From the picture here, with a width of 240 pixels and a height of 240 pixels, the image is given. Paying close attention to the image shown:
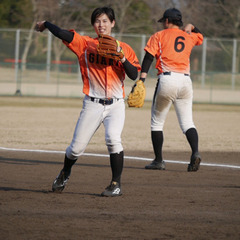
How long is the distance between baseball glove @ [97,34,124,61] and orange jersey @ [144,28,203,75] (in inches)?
81.4

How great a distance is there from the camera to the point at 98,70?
231 inches

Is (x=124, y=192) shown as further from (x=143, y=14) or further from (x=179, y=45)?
(x=143, y=14)

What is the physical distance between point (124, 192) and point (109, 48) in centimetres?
153

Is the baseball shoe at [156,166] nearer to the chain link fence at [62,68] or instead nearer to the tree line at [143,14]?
the chain link fence at [62,68]

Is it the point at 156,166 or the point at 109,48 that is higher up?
the point at 109,48

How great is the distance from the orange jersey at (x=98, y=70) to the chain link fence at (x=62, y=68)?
60.5ft

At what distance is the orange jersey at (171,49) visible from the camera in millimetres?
7695

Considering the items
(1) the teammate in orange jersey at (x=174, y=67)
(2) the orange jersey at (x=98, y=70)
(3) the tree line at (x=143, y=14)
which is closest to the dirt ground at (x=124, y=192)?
(1) the teammate in orange jersey at (x=174, y=67)

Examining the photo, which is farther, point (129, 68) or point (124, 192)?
point (124, 192)

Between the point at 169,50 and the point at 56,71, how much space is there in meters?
19.2

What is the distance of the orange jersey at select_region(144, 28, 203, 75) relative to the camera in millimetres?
7695

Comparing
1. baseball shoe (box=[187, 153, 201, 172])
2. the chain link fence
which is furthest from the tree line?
baseball shoe (box=[187, 153, 201, 172])

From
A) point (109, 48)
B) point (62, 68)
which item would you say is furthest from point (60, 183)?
point (62, 68)

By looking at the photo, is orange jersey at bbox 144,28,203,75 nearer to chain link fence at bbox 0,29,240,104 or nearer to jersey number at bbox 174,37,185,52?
jersey number at bbox 174,37,185,52
